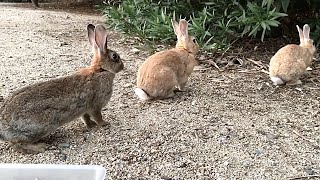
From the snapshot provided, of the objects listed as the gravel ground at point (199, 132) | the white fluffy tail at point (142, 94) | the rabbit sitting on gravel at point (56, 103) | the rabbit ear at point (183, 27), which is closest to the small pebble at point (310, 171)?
the gravel ground at point (199, 132)

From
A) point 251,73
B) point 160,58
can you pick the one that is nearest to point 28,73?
point 160,58

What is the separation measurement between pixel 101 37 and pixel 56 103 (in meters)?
0.64

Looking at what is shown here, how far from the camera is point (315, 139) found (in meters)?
3.32

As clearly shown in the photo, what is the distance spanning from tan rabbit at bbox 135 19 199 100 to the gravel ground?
0.28 feet

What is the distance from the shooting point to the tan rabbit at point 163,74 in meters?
4.01

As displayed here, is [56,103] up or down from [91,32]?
down

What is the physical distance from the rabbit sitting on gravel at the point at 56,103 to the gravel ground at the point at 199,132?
11cm

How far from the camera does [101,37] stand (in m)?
3.55

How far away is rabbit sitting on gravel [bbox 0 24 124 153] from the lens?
302 cm

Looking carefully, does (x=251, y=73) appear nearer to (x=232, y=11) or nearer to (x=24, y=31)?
(x=232, y=11)

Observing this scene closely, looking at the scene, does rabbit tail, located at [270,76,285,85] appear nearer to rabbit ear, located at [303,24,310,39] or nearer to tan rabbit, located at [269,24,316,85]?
tan rabbit, located at [269,24,316,85]

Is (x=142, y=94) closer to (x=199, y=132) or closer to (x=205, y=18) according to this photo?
(x=199, y=132)

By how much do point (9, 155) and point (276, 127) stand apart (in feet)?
5.69

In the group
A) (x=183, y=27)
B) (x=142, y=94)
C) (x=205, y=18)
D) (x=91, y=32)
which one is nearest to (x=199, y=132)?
(x=142, y=94)
